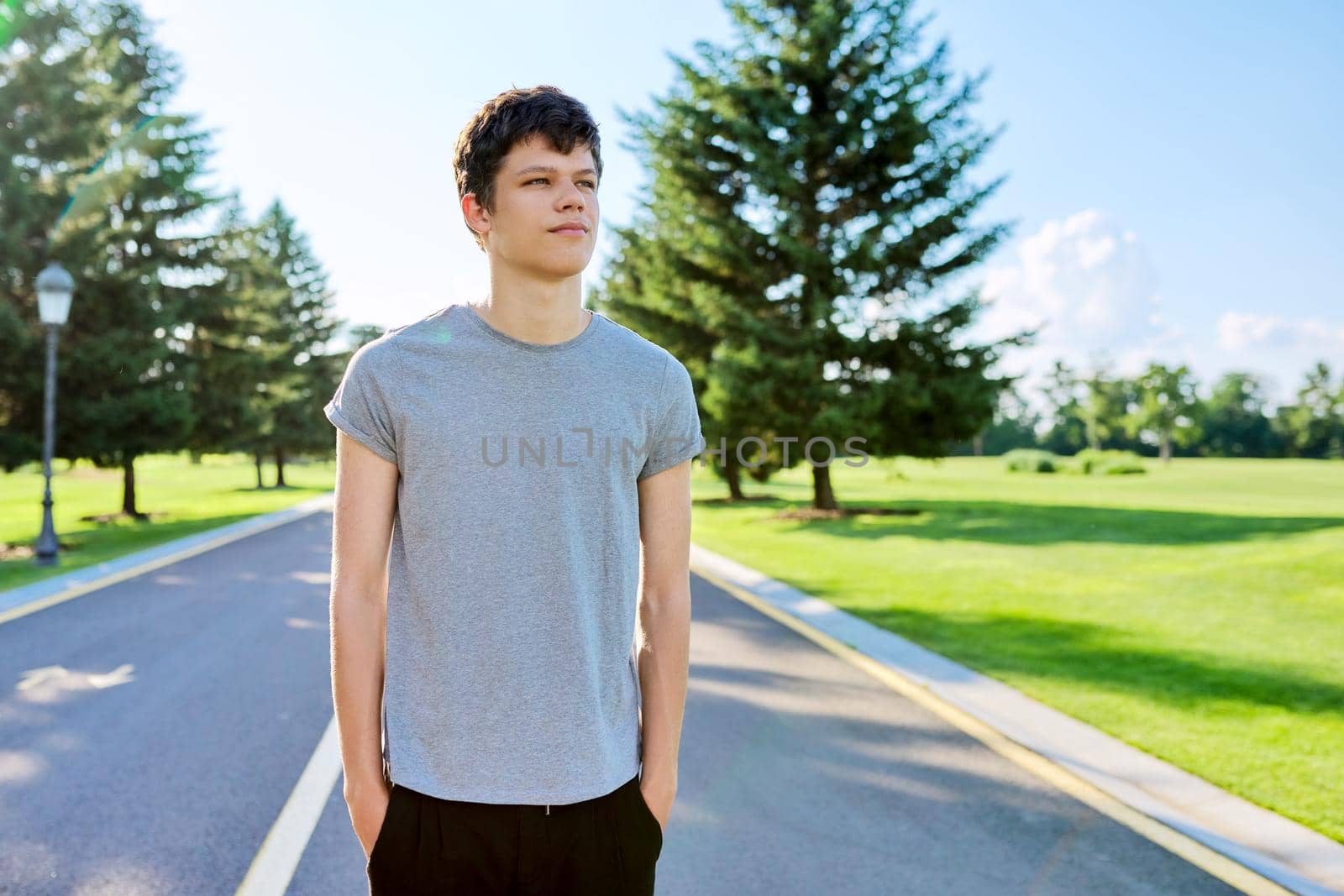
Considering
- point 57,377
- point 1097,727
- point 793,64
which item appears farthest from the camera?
point 793,64

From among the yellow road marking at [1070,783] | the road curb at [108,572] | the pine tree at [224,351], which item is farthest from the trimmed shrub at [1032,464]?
the yellow road marking at [1070,783]

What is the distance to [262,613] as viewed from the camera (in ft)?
32.0

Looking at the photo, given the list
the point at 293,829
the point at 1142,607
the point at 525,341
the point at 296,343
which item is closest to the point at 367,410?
the point at 525,341

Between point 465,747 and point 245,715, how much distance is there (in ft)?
16.8

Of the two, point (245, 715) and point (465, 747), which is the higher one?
point (465, 747)

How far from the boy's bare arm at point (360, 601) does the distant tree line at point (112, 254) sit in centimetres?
1942

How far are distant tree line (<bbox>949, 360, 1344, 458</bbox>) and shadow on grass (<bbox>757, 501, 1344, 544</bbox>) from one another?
57.5 meters

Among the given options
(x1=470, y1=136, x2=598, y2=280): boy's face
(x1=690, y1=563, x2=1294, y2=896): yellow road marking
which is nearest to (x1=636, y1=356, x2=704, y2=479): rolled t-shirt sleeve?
(x1=470, y1=136, x2=598, y2=280): boy's face

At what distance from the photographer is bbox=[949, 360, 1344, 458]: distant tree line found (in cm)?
8375

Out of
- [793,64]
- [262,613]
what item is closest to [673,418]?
[262,613]

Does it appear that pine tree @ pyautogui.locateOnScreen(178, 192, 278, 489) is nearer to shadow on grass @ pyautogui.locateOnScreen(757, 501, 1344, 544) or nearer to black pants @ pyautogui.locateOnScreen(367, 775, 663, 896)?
shadow on grass @ pyautogui.locateOnScreen(757, 501, 1344, 544)

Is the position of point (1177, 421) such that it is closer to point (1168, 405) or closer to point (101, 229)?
point (1168, 405)

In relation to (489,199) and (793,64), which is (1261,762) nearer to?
(489,199)

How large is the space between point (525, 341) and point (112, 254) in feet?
88.8
